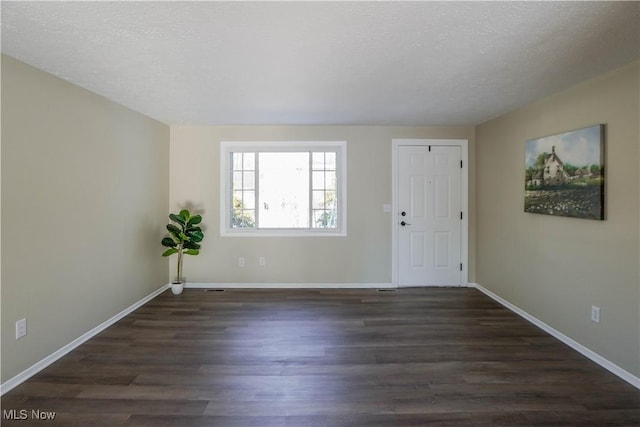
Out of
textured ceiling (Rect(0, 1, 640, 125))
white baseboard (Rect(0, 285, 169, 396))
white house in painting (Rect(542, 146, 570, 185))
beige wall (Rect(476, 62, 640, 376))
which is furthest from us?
white house in painting (Rect(542, 146, 570, 185))

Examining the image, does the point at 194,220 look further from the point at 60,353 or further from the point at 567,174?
the point at 567,174

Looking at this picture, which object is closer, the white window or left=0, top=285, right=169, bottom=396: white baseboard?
left=0, top=285, right=169, bottom=396: white baseboard

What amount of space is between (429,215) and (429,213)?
0.09ft

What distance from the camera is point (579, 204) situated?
2.62m

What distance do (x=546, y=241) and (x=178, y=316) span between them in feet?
Result: 12.8

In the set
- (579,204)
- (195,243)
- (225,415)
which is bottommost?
(225,415)

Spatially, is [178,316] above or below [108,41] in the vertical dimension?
below

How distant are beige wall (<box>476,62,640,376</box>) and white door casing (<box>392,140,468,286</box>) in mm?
453

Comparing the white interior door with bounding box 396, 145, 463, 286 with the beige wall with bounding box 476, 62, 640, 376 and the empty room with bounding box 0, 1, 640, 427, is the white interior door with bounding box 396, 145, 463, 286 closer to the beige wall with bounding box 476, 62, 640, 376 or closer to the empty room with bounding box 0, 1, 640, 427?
the empty room with bounding box 0, 1, 640, 427

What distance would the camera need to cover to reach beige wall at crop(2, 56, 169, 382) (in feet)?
7.11

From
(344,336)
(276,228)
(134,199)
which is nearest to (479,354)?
(344,336)

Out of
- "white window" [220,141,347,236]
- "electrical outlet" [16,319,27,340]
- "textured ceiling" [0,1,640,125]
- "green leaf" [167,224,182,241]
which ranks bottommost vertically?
"electrical outlet" [16,319,27,340]

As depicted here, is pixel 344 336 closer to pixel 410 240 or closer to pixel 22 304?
pixel 410 240

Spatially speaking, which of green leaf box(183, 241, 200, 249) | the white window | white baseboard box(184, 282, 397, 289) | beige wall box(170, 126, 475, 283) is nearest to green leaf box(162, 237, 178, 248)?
green leaf box(183, 241, 200, 249)
